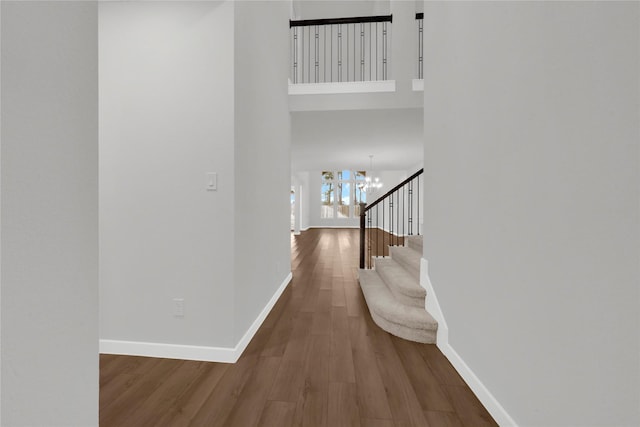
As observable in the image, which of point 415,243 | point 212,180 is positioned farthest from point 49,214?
point 415,243

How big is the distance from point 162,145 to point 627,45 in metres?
2.24

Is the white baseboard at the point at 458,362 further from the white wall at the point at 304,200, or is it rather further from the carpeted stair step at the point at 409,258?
the white wall at the point at 304,200

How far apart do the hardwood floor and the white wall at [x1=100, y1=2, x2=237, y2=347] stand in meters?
0.27

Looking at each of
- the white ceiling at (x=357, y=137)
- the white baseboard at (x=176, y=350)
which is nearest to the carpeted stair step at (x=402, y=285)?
the white baseboard at (x=176, y=350)

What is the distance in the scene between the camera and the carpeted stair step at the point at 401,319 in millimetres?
2225

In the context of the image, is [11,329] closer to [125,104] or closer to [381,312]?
[125,104]

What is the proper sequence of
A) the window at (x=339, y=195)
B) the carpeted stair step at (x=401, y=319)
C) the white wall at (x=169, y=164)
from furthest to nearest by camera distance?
1. the window at (x=339, y=195)
2. the carpeted stair step at (x=401, y=319)
3. the white wall at (x=169, y=164)

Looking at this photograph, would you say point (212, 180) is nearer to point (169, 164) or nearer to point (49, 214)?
point (169, 164)

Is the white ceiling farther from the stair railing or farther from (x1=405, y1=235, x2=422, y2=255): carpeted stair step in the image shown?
(x1=405, y1=235, x2=422, y2=255): carpeted stair step

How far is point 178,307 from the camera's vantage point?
1.98 meters

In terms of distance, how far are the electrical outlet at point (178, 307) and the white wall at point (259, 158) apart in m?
0.37

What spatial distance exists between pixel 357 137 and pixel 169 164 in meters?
4.47

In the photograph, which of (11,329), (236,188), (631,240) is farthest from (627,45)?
(236,188)

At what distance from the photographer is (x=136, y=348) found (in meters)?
2.03
